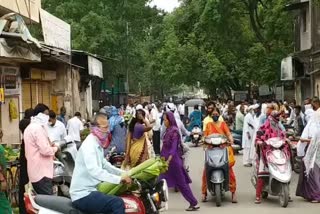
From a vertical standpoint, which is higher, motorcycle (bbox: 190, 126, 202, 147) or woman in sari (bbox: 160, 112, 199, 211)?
woman in sari (bbox: 160, 112, 199, 211)

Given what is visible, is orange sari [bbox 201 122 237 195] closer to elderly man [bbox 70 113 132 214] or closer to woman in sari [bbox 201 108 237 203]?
woman in sari [bbox 201 108 237 203]

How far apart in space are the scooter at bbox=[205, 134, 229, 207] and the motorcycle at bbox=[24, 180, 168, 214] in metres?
3.76

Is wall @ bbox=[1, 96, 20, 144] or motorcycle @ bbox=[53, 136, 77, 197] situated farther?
wall @ bbox=[1, 96, 20, 144]

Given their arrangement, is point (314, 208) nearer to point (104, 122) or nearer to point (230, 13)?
point (104, 122)

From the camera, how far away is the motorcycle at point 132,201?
6.27m

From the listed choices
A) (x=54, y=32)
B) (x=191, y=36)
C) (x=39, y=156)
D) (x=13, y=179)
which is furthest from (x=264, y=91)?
(x=39, y=156)

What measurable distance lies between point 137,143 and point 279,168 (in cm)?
249

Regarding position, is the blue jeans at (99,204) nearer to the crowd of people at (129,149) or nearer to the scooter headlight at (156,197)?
the crowd of people at (129,149)

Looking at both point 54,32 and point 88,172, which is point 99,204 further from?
point 54,32

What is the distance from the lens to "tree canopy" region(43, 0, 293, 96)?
1395 inches

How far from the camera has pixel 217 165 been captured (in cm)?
1097

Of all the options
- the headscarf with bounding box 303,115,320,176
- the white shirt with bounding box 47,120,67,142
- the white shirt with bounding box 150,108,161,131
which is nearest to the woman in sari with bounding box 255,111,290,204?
the headscarf with bounding box 303,115,320,176

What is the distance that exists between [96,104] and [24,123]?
2702 cm

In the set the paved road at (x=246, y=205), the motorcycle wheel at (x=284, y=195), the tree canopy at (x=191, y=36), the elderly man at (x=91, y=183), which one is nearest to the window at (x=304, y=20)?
the tree canopy at (x=191, y=36)
